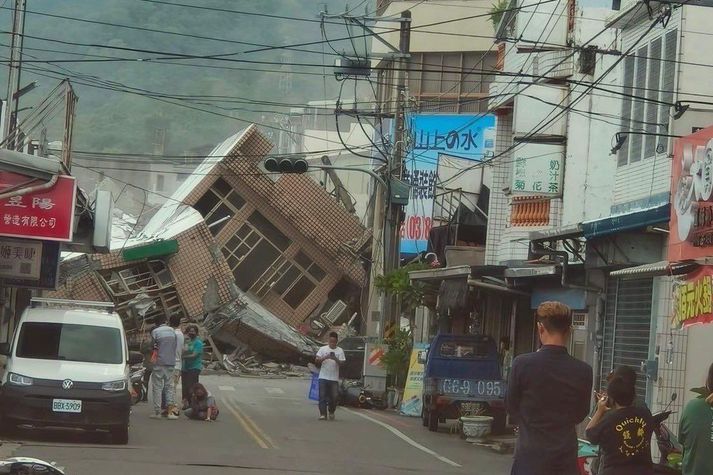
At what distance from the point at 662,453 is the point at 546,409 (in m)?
4.45

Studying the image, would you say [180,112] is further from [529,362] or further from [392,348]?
[529,362]

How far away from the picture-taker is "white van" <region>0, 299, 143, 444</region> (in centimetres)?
1838

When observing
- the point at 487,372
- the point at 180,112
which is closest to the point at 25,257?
the point at 487,372

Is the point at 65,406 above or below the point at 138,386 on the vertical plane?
above

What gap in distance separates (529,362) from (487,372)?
1831cm

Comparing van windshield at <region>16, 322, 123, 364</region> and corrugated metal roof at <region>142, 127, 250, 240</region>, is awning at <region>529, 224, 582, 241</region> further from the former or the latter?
corrugated metal roof at <region>142, 127, 250, 240</region>

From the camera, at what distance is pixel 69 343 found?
1961cm

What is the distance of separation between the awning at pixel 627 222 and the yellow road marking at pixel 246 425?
246 inches

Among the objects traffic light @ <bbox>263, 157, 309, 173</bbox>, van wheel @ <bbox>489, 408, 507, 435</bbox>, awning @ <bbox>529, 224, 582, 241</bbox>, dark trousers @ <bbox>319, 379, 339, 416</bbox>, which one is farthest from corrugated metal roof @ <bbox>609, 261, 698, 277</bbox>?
traffic light @ <bbox>263, 157, 309, 173</bbox>

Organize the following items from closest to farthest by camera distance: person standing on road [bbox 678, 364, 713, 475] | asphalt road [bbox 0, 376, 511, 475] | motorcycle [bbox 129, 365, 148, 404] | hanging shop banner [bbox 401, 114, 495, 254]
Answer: person standing on road [bbox 678, 364, 713, 475]
asphalt road [bbox 0, 376, 511, 475]
motorcycle [bbox 129, 365, 148, 404]
hanging shop banner [bbox 401, 114, 495, 254]

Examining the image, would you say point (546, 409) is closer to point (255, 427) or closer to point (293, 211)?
point (255, 427)

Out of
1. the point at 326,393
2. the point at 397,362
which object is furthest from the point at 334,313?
the point at 326,393

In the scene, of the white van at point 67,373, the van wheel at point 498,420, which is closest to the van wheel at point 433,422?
the van wheel at point 498,420

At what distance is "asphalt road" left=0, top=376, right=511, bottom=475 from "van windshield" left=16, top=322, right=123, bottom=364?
118cm
